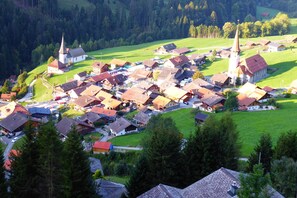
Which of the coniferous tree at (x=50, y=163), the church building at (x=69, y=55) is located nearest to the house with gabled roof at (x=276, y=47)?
the church building at (x=69, y=55)

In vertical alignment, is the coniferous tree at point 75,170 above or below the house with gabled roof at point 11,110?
above

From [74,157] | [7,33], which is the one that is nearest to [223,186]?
[74,157]

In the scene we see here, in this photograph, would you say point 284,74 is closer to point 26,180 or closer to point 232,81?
point 232,81

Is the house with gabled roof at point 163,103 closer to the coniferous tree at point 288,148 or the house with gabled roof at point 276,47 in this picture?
the coniferous tree at point 288,148

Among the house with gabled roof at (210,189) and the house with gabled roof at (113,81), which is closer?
the house with gabled roof at (210,189)

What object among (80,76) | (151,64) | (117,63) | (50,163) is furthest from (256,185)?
(117,63)
